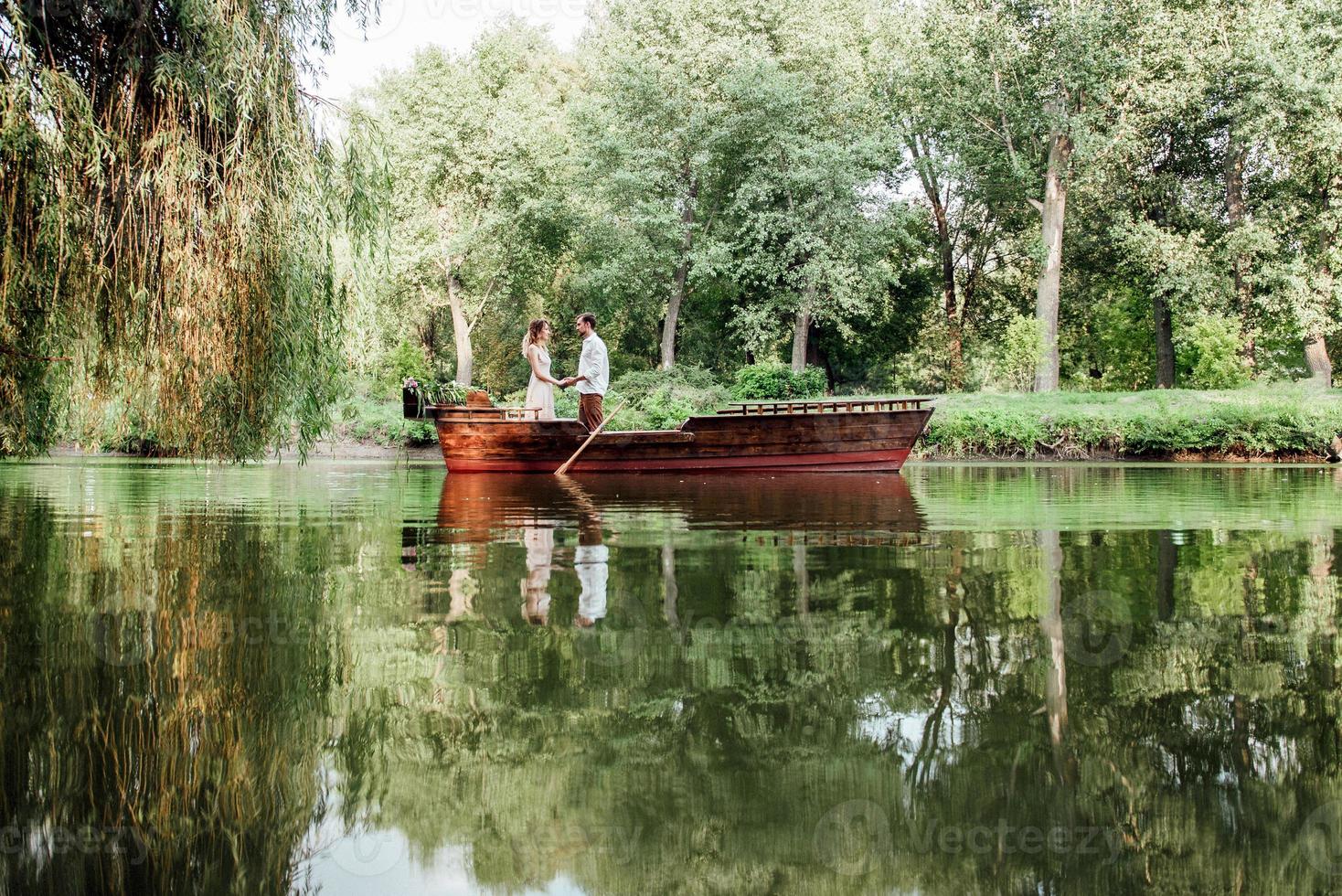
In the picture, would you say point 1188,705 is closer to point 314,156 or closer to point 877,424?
point 314,156

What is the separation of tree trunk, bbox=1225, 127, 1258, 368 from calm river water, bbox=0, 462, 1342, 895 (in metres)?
28.4

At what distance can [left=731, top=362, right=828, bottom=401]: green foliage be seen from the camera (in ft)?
101

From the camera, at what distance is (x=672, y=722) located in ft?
10.1

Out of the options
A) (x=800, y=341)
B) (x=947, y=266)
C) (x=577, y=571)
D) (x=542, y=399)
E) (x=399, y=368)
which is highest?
(x=947, y=266)

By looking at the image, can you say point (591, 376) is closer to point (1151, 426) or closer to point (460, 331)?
point (1151, 426)

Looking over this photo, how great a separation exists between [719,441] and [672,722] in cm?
1562

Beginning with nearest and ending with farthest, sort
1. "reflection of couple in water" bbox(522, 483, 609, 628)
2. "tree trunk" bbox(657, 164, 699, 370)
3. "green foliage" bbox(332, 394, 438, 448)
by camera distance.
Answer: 1. "reflection of couple in water" bbox(522, 483, 609, 628)
2. "green foliage" bbox(332, 394, 438, 448)
3. "tree trunk" bbox(657, 164, 699, 370)

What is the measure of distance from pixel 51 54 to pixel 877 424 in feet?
44.0

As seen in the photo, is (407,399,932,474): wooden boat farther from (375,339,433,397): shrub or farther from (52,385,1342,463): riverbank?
(375,339,433,397): shrub

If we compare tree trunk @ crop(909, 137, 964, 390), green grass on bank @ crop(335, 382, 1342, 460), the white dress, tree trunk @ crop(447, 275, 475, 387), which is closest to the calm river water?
the white dress

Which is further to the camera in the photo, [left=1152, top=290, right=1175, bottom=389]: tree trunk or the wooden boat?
[left=1152, top=290, right=1175, bottom=389]: tree trunk

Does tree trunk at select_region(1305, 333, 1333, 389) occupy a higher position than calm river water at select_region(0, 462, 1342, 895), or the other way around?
tree trunk at select_region(1305, 333, 1333, 389)

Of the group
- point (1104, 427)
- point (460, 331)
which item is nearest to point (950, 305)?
point (1104, 427)

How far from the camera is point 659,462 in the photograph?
18750mm
